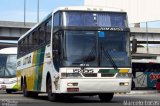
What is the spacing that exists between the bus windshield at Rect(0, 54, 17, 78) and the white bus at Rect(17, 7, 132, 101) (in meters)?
14.2

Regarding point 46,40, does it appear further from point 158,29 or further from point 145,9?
point 158,29

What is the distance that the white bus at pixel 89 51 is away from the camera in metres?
17.2

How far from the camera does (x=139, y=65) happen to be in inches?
1661

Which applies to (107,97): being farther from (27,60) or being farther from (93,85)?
(27,60)

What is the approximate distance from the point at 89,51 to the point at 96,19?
4.62 ft

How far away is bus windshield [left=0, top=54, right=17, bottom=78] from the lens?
32.4 m

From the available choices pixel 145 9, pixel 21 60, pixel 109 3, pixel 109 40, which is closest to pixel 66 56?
pixel 109 40

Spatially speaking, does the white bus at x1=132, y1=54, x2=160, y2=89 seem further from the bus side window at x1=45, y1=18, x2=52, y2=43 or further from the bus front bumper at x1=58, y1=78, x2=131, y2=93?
the bus front bumper at x1=58, y1=78, x2=131, y2=93

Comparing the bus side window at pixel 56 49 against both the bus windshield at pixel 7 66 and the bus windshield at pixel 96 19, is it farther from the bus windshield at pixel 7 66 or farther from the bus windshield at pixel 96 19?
the bus windshield at pixel 7 66

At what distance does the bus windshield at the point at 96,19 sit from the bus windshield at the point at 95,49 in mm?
384

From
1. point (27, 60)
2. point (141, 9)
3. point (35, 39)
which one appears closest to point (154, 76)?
point (141, 9)

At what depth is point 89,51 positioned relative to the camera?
57.3 feet

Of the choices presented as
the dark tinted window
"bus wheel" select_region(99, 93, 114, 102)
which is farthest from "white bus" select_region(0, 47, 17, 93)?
the dark tinted window

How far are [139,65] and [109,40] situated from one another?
24905 millimetres
